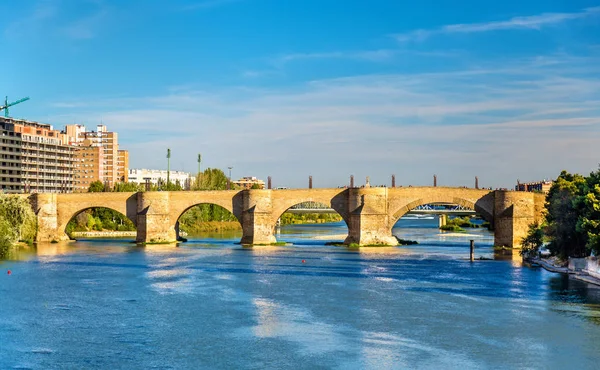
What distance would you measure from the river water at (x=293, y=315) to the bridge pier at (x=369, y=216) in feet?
A: 36.9

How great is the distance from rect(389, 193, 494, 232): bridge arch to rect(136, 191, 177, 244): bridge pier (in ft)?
62.1

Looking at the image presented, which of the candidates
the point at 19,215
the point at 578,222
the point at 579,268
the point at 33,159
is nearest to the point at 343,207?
the point at 579,268

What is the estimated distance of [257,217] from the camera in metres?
63.8

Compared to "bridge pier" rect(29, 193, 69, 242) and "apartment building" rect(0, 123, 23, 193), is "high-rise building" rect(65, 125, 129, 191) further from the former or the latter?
"bridge pier" rect(29, 193, 69, 242)

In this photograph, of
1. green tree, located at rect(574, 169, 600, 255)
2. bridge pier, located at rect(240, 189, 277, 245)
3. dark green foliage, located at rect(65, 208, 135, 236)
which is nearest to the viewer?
green tree, located at rect(574, 169, 600, 255)

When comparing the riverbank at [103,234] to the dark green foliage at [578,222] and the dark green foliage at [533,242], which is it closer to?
the dark green foliage at [533,242]

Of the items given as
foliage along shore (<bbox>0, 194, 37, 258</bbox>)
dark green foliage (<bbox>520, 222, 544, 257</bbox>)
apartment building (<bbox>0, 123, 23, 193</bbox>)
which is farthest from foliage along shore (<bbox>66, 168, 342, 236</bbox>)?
dark green foliage (<bbox>520, 222, 544, 257</bbox>)

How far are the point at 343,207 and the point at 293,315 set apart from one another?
33.6 m

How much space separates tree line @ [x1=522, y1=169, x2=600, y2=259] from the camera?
1638 inches

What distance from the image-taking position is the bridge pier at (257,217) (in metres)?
63.8

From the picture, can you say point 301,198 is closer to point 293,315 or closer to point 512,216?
point 512,216

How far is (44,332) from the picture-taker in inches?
1088

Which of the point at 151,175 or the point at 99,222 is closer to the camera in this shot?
the point at 99,222

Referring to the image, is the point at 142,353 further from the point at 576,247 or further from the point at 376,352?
the point at 576,247
